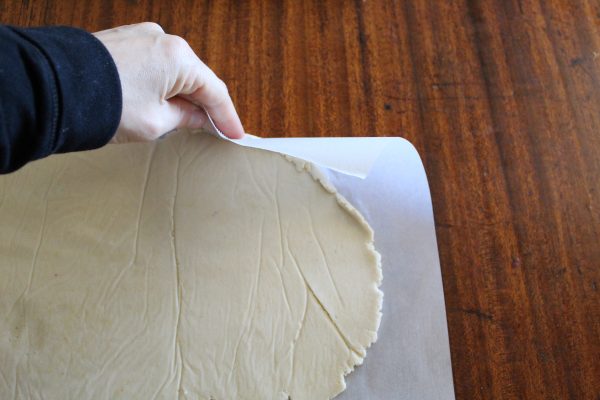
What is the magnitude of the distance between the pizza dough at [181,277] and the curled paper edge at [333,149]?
0.11 feet

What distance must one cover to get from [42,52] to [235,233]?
55cm

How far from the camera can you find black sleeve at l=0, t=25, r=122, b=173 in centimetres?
68

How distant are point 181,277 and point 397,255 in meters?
0.46

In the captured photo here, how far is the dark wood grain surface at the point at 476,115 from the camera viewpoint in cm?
112

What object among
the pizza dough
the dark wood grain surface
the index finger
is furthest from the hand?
the dark wood grain surface

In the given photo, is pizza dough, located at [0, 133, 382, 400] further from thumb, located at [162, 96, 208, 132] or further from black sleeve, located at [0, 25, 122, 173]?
black sleeve, located at [0, 25, 122, 173]

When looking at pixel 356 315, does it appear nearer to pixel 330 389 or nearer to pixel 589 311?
pixel 330 389

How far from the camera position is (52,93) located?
2.30 ft

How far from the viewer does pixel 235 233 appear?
3.76 ft

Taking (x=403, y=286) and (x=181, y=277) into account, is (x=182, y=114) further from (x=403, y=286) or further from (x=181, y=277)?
(x=403, y=286)

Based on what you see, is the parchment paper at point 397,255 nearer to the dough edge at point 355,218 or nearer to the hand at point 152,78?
the dough edge at point 355,218

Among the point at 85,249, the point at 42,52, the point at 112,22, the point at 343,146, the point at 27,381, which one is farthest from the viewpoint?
the point at 112,22

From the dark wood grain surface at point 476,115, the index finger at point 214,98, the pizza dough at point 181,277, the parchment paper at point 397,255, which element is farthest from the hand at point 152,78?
the dark wood grain surface at point 476,115

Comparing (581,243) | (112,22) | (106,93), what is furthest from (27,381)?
(581,243)
